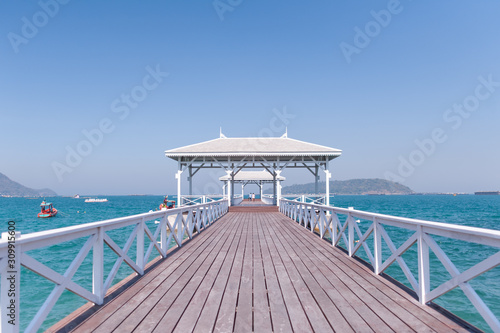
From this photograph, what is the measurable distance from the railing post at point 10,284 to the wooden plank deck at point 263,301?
2.22 ft

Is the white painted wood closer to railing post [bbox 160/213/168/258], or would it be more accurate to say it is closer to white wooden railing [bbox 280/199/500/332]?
railing post [bbox 160/213/168/258]

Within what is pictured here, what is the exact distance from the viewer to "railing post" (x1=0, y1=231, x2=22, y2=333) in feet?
6.59

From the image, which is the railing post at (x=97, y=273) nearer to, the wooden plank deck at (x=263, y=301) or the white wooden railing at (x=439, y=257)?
the wooden plank deck at (x=263, y=301)

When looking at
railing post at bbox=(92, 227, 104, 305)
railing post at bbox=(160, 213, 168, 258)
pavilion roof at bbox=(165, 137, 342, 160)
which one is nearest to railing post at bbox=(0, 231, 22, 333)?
railing post at bbox=(92, 227, 104, 305)

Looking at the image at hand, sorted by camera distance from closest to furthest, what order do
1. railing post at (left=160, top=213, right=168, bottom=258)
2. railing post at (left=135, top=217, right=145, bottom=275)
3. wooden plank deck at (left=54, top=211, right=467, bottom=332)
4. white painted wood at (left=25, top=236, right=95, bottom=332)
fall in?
white painted wood at (left=25, top=236, right=95, bottom=332) < wooden plank deck at (left=54, top=211, right=467, bottom=332) < railing post at (left=135, top=217, right=145, bottom=275) < railing post at (left=160, top=213, right=168, bottom=258)

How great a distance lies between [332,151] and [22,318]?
13578 millimetres

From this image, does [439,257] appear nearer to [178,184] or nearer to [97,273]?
[97,273]

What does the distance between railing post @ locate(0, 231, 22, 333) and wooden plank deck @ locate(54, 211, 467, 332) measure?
0.68 m

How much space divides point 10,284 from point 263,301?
89.4 inches

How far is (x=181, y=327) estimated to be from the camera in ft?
8.59

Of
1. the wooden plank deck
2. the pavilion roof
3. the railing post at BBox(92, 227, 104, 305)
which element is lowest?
the wooden plank deck

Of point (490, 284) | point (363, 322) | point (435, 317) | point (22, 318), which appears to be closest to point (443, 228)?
point (435, 317)

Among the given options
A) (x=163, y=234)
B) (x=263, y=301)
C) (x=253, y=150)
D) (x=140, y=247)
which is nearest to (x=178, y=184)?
(x=253, y=150)

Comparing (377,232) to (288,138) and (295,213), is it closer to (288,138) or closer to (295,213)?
(295,213)
